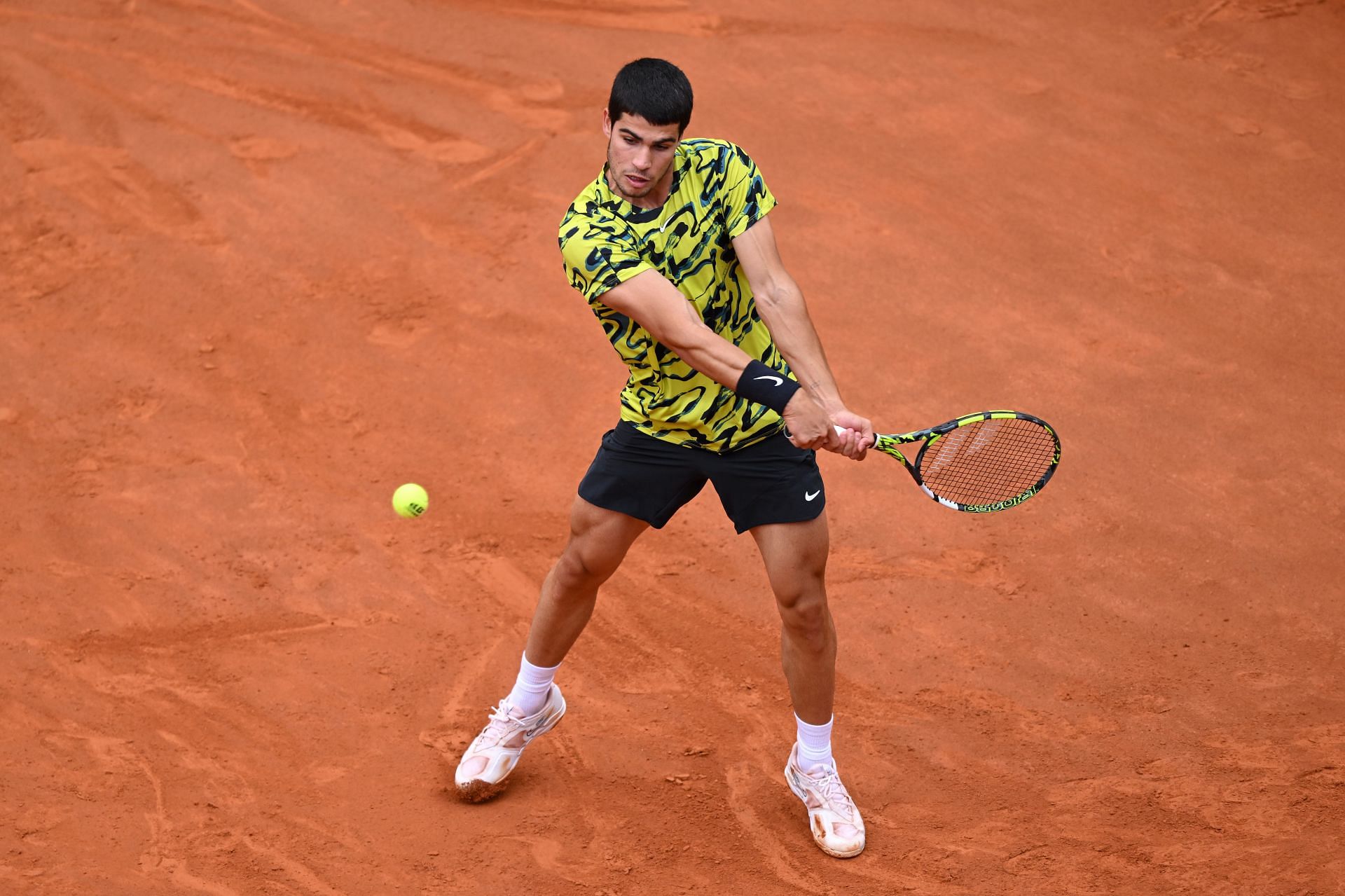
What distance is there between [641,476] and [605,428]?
240 cm

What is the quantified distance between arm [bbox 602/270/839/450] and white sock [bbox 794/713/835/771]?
41.7 inches

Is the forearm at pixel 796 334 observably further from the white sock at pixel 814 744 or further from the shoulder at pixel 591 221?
the white sock at pixel 814 744

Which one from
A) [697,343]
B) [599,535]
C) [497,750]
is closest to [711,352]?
[697,343]

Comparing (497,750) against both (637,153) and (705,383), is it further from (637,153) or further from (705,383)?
(637,153)

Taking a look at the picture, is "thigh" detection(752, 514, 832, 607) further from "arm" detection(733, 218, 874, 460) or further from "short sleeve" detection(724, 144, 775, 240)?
"short sleeve" detection(724, 144, 775, 240)

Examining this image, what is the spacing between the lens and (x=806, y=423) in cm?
361

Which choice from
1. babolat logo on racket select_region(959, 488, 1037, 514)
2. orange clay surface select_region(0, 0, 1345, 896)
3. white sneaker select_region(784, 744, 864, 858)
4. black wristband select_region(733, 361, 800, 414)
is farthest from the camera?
orange clay surface select_region(0, 0, 1345, 896)

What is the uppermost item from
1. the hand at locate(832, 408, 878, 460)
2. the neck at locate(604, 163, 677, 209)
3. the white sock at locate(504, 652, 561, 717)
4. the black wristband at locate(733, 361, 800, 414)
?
the neck at locate(604, 163, 677, 209)

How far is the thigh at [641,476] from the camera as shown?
406 cm

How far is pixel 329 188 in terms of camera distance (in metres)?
8.01

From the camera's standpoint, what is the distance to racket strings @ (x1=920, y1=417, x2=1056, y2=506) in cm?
A: 427

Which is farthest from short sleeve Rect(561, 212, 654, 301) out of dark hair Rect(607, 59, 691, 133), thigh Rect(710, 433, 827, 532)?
thigh Rect(710, 433, 827, 532)

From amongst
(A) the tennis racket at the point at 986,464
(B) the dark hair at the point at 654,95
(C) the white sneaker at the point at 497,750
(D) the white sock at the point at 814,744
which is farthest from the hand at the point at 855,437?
(C) the white sneaker at the point at 497,750

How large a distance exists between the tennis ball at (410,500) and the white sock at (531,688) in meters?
1.01
